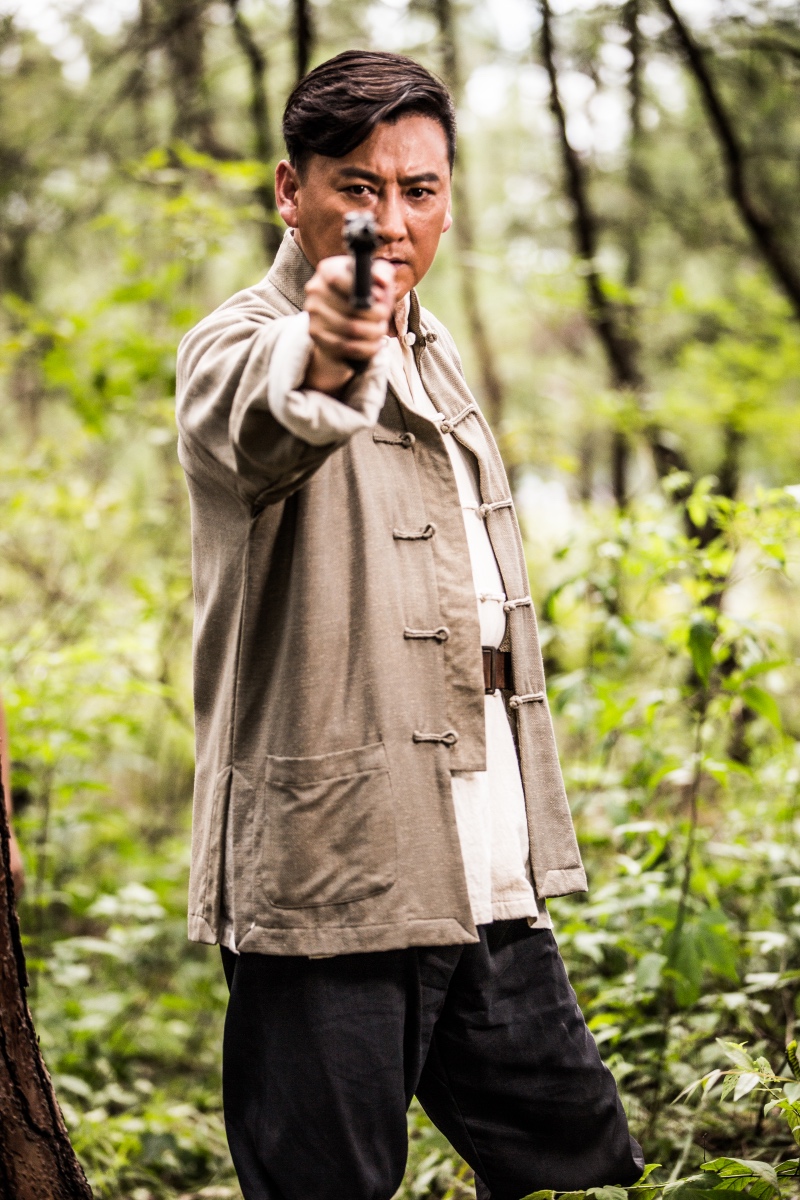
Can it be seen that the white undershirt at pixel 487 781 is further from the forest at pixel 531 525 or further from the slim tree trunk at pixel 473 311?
the slim tree trunk at pixel 473 311

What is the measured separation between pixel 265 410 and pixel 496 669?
0.67 m

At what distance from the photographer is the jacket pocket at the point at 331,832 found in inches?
55.4

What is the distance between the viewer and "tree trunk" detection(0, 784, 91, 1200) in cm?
171

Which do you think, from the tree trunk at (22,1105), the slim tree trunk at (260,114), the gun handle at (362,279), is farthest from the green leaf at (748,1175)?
the slim tree trunk at (260,114)

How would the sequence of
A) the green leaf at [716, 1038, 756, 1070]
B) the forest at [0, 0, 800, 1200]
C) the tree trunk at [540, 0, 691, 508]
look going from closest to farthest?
the green leaf at [716, 1038, 756, 1070], the forest at [0, 0, 800, 1200], the tree trunk at [540, 0, 691, 508]

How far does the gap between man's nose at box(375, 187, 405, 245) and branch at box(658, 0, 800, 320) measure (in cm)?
430

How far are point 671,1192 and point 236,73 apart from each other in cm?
733

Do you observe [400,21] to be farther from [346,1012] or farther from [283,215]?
[346,1012]

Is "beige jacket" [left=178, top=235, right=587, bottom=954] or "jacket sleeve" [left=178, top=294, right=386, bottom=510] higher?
"jacket sleeve" [left=178, top=294, right=386, bottom=510]

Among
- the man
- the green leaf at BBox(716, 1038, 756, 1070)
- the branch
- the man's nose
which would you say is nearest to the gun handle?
the man

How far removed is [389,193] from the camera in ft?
4.91

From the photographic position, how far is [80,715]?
504cm

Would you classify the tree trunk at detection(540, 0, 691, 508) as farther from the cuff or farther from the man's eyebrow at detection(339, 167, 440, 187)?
the cuff

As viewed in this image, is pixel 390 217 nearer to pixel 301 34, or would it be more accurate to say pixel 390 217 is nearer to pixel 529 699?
pixel 529 699
